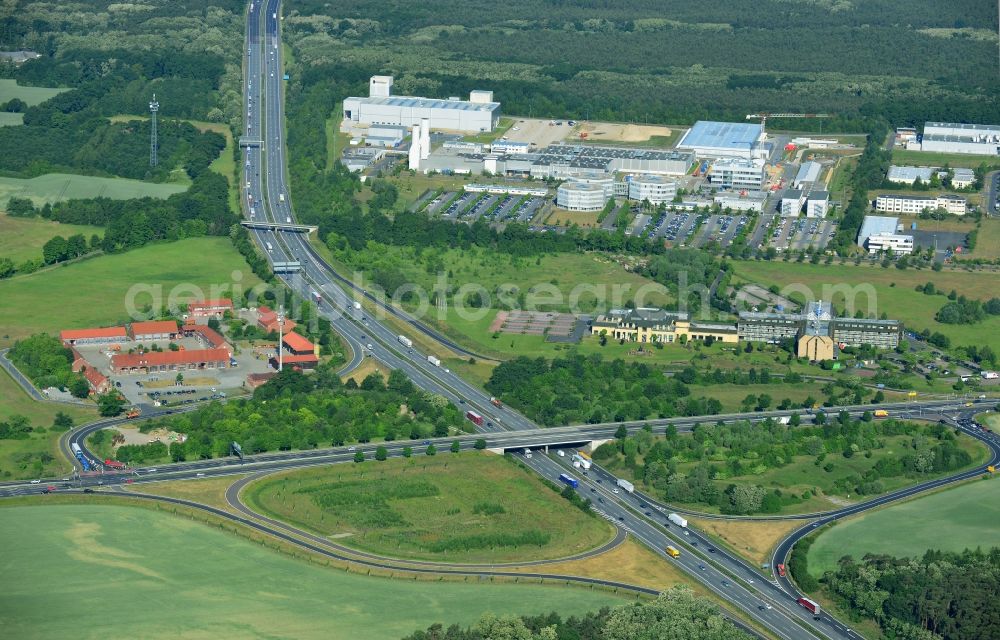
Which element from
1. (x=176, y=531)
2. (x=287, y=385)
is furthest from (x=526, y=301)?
(x=176, y=531)

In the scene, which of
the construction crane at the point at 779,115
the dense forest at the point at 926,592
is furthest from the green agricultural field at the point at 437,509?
the construction crane at the point at 779,115

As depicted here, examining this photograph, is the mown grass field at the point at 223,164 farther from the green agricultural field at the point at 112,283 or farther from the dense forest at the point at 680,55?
the dense forest at the point at 680,55

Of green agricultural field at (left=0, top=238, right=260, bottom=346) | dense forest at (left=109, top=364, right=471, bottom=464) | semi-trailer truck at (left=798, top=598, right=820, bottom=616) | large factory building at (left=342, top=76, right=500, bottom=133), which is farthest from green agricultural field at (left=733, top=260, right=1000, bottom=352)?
large factory building at (left=342, top=76, right=500, bottom=133)

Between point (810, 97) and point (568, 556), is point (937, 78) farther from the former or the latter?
point (568, 556)

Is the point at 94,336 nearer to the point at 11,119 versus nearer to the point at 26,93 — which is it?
the point at 11,119

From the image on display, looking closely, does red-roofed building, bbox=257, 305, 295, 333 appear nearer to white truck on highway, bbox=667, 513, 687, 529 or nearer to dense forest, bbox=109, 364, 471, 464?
dense forest, bbox=109, 364, 471, 464
